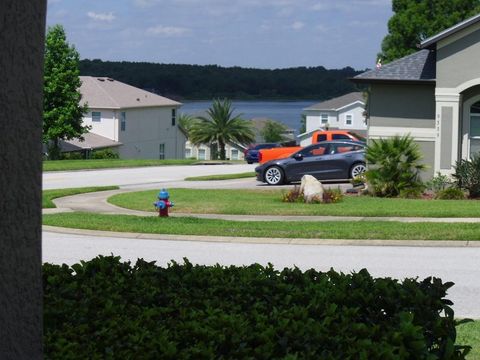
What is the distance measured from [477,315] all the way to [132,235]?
9.30 metres

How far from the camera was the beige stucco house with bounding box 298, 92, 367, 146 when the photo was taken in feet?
389

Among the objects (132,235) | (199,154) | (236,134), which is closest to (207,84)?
(199,154)

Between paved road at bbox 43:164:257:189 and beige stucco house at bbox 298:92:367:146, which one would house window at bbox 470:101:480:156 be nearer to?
paved road at bbox 43:164:257:189

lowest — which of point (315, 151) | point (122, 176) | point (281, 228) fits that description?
point (281, 228)

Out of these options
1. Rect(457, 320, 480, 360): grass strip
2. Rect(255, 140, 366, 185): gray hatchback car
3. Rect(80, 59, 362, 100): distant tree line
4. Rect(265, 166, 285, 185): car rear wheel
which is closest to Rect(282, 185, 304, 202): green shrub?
Rect(255, 140, 366, 185): gray hatchback car

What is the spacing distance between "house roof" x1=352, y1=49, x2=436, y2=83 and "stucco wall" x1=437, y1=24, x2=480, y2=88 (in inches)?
22.9

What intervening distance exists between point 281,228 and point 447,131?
422 inches

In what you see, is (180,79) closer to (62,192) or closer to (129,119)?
(129,119)

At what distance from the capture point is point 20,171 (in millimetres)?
4746

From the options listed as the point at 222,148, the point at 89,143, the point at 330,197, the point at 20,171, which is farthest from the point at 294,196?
the point at 222,148

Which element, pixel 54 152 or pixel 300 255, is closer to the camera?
pixel 300 255

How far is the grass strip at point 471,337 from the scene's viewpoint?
27.5ft

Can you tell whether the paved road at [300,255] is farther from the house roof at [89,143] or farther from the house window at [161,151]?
the house window at [161,151]

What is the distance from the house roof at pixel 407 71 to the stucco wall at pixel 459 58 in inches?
22.9
